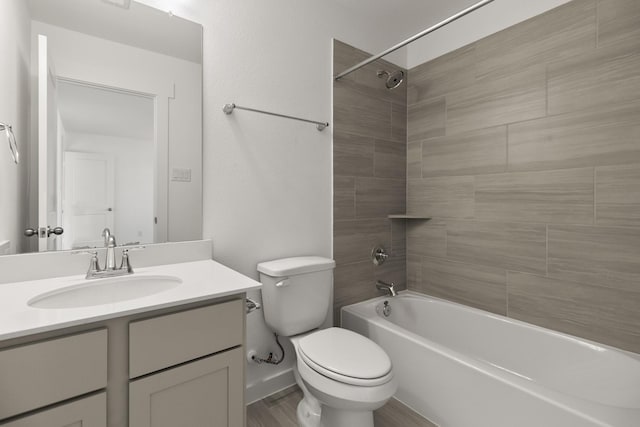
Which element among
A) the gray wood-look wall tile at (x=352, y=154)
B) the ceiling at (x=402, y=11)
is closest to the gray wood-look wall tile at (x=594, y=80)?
the ceiling at (x=402, y=11)

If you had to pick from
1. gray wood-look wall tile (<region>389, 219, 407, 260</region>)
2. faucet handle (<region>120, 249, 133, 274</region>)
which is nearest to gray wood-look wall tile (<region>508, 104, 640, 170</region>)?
gray wood-look wall tile (<region>389, 219, 407, 260</region>)

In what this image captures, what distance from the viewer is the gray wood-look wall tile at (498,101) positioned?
176 centimetres

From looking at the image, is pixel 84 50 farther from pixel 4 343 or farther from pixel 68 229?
pixel 4 343

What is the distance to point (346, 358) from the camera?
1310 mm

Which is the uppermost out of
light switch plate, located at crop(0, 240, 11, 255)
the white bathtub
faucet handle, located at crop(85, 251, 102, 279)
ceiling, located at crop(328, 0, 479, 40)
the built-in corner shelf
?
ceiling, located at crop(328, 0, 479, 40)

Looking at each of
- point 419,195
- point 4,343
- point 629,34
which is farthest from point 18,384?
point 629,34

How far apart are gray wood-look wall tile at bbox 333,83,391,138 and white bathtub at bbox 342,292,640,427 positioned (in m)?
1.24

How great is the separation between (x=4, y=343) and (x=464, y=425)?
1.72 m

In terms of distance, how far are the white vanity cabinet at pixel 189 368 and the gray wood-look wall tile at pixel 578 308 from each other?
1692 millimetres

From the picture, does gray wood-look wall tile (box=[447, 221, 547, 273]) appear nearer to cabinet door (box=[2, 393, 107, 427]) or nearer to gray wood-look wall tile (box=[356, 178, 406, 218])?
gray wood-look wall tile (box=[356, 178, 406, 218])

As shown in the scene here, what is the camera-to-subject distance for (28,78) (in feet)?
3.75

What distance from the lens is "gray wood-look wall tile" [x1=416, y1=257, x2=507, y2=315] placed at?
1943mm

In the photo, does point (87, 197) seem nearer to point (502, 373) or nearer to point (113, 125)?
point (113, 125)

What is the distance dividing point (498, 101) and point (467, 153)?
1.18 ft
